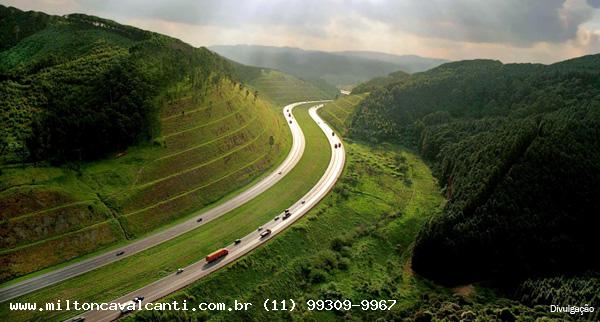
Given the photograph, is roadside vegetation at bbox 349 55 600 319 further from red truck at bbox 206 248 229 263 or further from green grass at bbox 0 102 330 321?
red truck at bbox 206 248 229 263

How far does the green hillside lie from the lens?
78.8 meters

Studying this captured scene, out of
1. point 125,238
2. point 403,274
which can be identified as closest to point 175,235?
point 125,238

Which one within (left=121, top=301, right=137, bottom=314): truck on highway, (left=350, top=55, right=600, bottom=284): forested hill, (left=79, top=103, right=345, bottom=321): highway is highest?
(left=350, top=55, right=600, bottom=284): forested hill

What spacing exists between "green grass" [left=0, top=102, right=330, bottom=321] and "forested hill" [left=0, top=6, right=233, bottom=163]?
34.9 meters

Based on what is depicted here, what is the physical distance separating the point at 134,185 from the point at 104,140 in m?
15.8

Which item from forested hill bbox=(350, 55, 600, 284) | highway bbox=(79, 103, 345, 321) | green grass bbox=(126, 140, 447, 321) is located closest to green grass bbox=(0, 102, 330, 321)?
highway bbox=(79, 103, 345, 321)

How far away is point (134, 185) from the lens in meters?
94.8

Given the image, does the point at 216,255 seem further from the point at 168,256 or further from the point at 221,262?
the point at 168,256

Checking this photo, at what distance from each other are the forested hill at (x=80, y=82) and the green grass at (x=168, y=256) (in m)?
34.9

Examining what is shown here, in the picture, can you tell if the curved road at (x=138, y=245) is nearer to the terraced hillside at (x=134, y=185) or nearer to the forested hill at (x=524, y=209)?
the terraced hillside at (x=134, y=185)

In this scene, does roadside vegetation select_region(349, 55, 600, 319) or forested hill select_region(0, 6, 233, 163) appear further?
forested hill select_region(0, 6, 233, 163)

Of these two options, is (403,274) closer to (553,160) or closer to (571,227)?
(571,227)

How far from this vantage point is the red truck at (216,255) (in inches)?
3024

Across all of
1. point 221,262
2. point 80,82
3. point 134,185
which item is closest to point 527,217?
point 221,262
